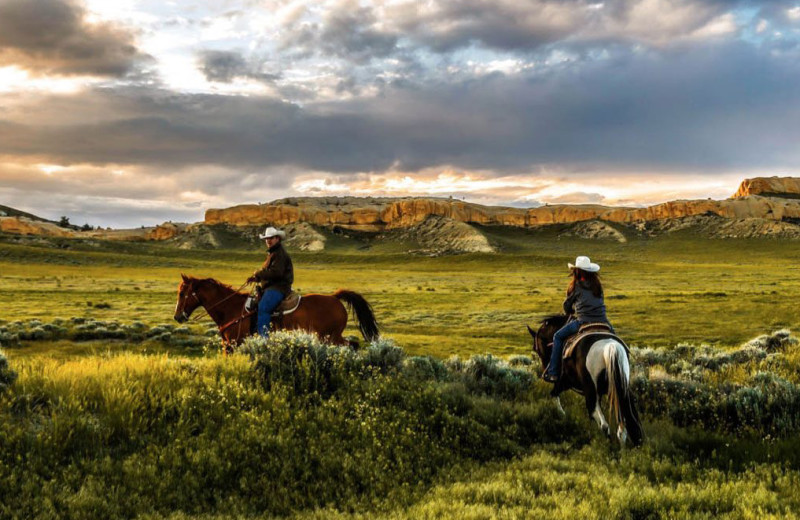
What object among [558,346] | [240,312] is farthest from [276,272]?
[558,346]

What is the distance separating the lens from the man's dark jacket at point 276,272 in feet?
35.6

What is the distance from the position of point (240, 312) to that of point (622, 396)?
8268 mm

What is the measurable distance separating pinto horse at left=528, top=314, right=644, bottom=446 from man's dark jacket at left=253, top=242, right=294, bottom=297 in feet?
19.7

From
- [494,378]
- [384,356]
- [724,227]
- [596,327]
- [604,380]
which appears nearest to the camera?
[604,380]

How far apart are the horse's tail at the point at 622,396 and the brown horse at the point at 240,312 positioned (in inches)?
257

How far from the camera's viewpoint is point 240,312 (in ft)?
38.4

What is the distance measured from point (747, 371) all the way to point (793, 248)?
152415mm

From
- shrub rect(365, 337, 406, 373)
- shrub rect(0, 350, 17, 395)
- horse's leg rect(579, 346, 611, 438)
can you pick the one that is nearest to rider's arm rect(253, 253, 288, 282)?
shrub rect(365, 337, 406, 373)

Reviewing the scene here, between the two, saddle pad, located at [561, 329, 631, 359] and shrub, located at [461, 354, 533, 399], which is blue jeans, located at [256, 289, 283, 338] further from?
saddle pad, located at [561, 329, 631, 359]

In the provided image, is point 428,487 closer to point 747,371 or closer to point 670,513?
point 670,513

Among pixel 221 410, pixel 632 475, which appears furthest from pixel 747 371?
pixel 221 410

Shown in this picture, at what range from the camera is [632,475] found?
17.8 ft

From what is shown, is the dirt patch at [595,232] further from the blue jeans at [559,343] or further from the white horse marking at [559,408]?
the white horse marking at [559,408]

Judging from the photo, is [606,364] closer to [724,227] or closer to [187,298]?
[187,298]
